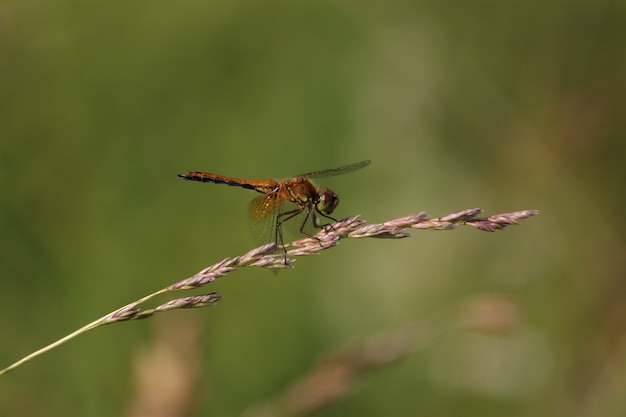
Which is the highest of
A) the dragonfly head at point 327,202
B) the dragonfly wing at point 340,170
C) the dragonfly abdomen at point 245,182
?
the dragonfly abdomen at point 245,182

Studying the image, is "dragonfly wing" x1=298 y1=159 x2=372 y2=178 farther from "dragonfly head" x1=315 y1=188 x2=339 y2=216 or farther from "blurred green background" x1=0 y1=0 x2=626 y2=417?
"blurred green background" x1=0 y1=0 x2=626 y2=417

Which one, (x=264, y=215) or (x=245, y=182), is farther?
(x=245, y=182)

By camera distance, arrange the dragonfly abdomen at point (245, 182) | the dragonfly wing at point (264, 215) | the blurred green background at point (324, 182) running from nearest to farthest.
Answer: the dragonfly wing at point (264, 215)
the dragonfly abdomen at point (245, 182)
the blurred green background at point (324, 182)

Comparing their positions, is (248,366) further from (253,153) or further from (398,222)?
(398,222)

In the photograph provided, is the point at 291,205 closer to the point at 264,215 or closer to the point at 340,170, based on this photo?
the point at 264,215

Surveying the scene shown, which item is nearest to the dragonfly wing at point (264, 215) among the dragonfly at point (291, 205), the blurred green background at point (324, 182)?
the dragonfly at point (291, 205)

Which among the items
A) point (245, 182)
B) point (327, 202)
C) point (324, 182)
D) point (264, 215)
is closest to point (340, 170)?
point (327, 202)

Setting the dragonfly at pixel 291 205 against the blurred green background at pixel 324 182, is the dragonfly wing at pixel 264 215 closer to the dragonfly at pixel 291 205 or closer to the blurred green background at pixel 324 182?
A: the dragonfly at pixel 291 205
